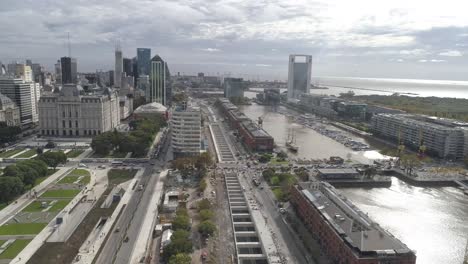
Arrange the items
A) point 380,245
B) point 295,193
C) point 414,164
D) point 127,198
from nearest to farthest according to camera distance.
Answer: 1. point 380,245
2. point 295,193
3. point 127,198
4. point 414,164

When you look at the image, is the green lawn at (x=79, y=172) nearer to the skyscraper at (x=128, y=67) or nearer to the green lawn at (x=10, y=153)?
the green lawn at (x=10, y=153)

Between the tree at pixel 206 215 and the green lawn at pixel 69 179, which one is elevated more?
the tree at pixel 206 215

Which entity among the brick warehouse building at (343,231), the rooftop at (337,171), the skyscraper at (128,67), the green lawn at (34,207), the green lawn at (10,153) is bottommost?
the green lawn at (34,207)

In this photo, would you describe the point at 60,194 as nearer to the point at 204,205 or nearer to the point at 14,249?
the point at 14,249

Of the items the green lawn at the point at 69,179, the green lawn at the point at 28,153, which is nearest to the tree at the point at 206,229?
the green lawn at the point at 69,179

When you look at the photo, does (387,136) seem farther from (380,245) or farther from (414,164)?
(380,245)

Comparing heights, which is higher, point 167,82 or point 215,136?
point 167,82

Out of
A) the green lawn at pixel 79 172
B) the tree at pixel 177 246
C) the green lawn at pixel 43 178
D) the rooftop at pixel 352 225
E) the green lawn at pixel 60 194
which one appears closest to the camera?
the rooftop at pixel 352 225

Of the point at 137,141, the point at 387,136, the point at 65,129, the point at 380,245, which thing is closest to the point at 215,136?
the point at 137,141
